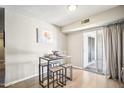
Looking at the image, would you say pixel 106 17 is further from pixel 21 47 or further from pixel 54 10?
pixel 21 47

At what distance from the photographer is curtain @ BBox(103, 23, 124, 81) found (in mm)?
2672

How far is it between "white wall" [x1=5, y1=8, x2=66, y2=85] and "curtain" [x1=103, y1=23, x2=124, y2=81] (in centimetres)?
219

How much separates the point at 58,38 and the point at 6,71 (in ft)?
7.94

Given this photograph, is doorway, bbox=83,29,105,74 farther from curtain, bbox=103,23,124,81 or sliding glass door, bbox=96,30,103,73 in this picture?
curtain, bbox=103,23,124,81

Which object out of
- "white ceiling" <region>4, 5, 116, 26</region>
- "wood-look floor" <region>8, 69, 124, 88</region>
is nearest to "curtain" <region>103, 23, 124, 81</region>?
"wood-look floor" <region>8, 69, 124, 88</region>

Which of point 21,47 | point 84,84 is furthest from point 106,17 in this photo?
point 21,47

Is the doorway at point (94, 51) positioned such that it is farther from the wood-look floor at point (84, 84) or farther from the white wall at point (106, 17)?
the wood-look floor at point (84, 84)

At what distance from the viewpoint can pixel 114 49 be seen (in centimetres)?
278

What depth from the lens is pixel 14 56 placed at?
2.54 m

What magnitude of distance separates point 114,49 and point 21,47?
2.83 metres

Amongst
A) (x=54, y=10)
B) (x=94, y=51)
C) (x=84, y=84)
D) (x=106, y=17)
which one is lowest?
(x=84, y=84)

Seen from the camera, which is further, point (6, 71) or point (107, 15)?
point (107, 15)
